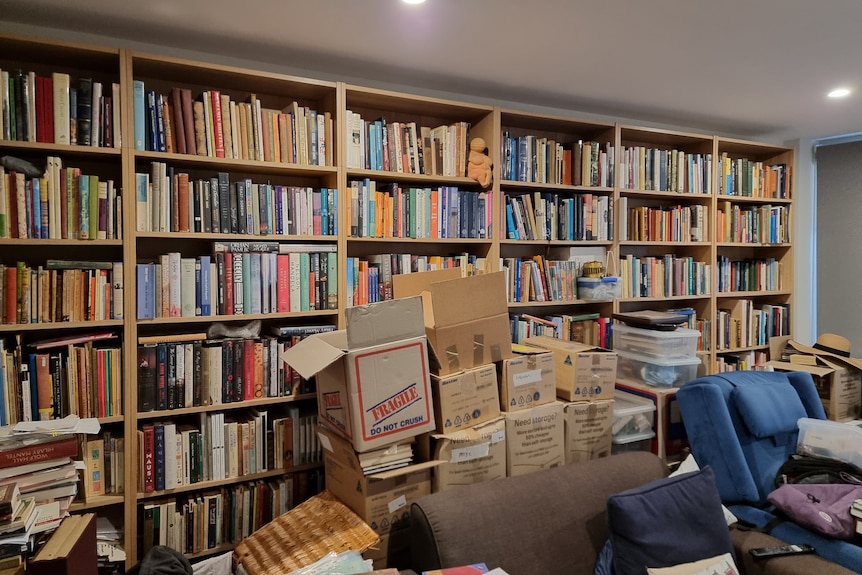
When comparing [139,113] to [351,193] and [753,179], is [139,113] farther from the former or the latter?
[753,179]

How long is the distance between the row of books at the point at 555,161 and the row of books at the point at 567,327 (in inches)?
32.1

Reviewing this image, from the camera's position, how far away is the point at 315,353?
2.07 meters

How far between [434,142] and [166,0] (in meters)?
1.37

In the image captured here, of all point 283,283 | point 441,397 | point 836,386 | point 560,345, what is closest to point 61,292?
point 283,283

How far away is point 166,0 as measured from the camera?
1971 millimetres

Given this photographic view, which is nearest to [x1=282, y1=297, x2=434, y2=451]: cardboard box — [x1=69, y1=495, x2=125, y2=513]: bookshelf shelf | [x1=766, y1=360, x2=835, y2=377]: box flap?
[x1=69, y1=495, x2=125, y2=513]: bookshelf shelf

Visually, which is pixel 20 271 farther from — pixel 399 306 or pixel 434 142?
pixel 434 142

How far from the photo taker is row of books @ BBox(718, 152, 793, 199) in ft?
12.4

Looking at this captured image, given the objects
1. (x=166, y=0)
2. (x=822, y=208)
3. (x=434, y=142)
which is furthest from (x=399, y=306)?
(x=822, y=208)

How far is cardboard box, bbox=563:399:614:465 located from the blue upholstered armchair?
0.33 m

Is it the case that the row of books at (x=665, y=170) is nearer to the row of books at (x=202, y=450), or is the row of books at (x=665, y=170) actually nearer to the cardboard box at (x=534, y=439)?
the cardboard box at (x=534, y=439)

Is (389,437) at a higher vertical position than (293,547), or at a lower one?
higher

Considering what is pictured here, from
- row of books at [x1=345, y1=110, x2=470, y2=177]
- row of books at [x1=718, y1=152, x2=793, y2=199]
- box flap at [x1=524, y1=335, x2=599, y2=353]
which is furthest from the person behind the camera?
row of books at [x1=718, y1=152, x2=793, y2=199]

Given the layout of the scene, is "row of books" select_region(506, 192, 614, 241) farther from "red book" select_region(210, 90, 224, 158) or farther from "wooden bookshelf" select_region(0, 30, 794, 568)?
"red book" select_region(210, 90, 224, 158)
